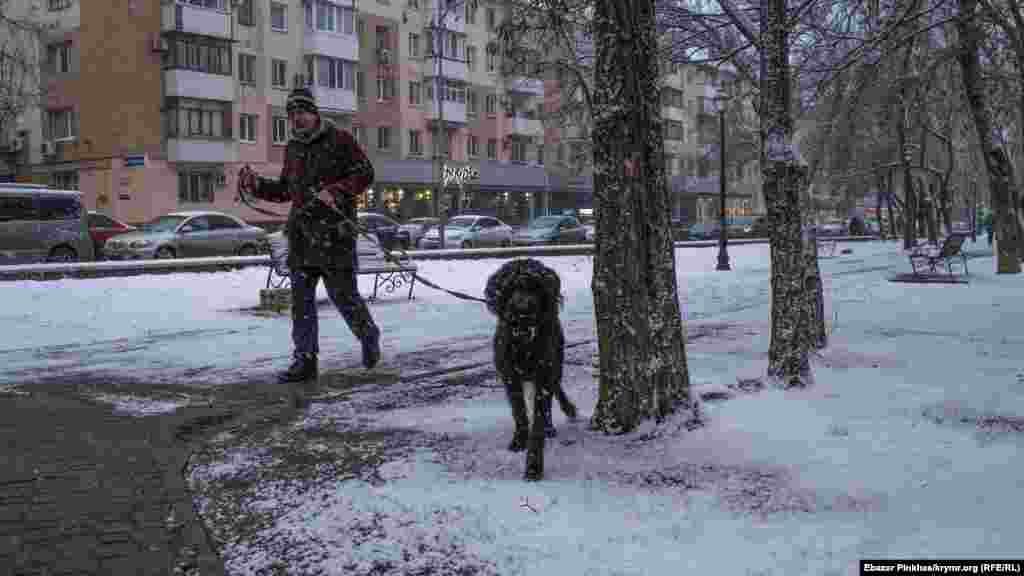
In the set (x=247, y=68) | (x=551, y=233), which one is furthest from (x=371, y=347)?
(x=247, y=68)

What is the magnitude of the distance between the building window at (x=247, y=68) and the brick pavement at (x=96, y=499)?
41321 mm

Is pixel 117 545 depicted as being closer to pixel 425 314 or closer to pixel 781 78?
pixel 781 78

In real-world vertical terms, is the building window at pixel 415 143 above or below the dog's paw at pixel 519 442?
above

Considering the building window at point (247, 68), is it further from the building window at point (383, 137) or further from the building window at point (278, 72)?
the building window at point (383, 137)

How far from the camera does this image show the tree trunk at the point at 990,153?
544 inches

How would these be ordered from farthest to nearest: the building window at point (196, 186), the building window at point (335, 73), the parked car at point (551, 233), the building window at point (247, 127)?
the building window at point (335, 73)
the building window at point (247, 127)
the building window at point (196, 186)
the parked car at point (551, 233)

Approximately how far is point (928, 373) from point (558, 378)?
3.46 meters

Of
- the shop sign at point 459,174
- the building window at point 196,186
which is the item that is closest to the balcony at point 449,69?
the shop sign at point 459,174

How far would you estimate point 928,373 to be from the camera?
21.1 feet

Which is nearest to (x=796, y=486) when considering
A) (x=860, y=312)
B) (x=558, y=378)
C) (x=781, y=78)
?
(x=558, y=378)

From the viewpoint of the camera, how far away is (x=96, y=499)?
378cm

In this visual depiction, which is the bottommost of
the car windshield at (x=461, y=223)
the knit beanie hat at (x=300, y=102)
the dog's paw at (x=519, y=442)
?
the dog's paw at (x=519, y=442)

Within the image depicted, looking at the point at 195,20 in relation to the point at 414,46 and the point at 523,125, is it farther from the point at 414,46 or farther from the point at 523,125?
the point at 523,125

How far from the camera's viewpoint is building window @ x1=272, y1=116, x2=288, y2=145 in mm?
45428
